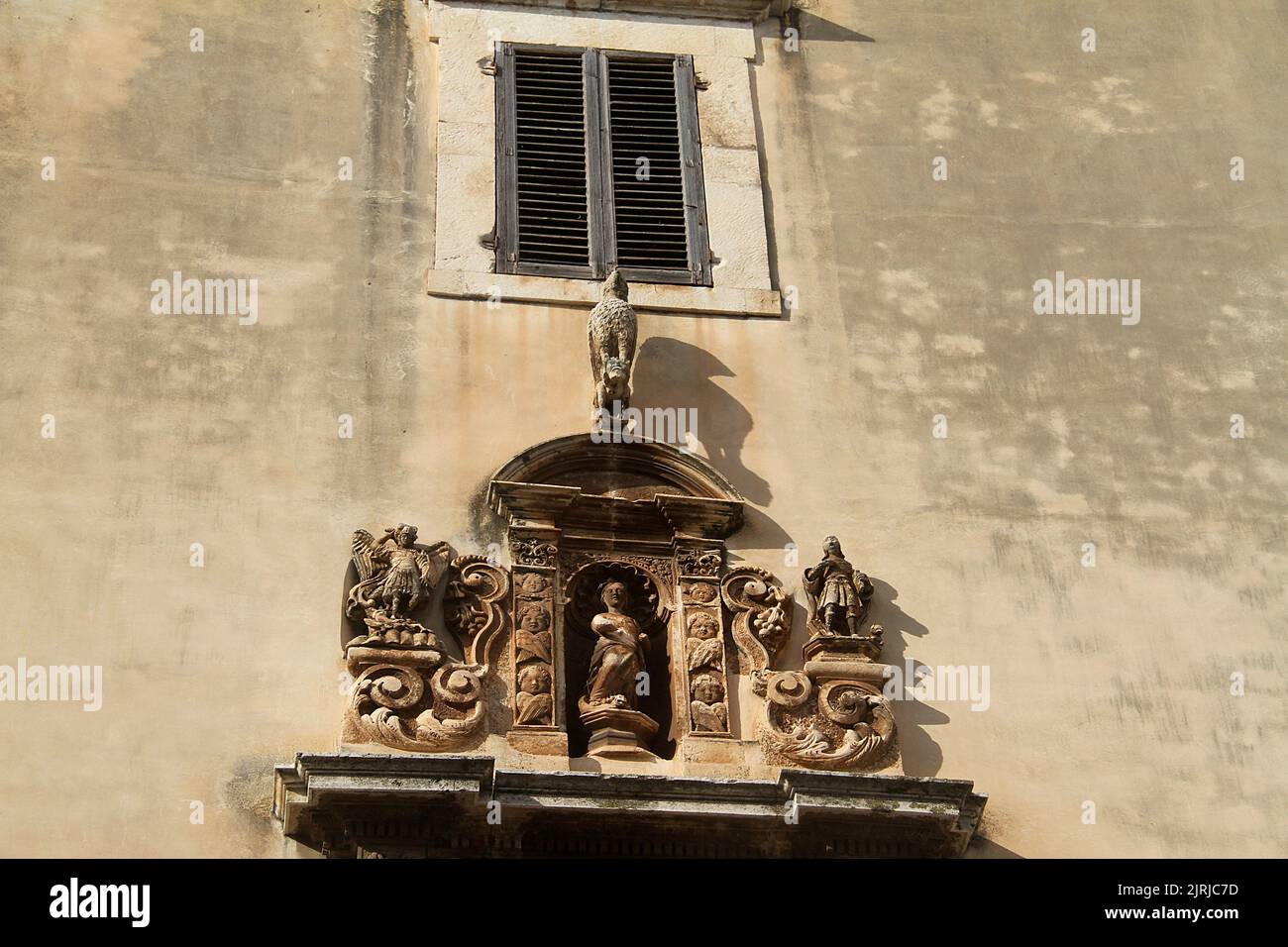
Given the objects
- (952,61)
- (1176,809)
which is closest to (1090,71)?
(952,61)

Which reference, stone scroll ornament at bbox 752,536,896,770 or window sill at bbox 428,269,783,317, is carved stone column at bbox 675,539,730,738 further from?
window sill at bbox 428,269,783,317

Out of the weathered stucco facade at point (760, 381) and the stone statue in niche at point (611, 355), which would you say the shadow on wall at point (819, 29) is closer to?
the weathered stucco facade at point (760, 381)

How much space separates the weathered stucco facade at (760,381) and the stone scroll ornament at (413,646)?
177mm

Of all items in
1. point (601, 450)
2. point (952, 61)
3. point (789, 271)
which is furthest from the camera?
point (952, 61)

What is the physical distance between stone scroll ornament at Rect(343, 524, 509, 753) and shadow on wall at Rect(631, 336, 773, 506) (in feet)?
4.65

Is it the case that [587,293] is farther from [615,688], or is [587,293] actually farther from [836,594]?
[615,688]

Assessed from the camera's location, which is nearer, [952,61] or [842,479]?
[842,479]

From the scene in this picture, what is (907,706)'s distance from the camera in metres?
11.7

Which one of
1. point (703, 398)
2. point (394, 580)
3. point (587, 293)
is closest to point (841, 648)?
point (703, 398)

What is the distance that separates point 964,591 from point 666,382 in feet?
6.32

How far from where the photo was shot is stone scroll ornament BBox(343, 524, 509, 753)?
439 inches
